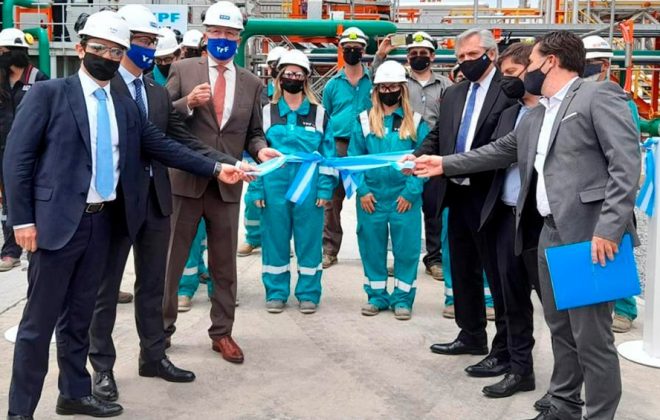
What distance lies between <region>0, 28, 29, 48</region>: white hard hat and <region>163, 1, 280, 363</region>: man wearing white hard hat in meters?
2.91

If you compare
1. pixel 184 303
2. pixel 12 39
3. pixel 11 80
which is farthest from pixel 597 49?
pixel 11 80

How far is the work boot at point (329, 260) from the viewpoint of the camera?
819 centimetres

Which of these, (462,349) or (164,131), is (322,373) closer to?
(462,349)

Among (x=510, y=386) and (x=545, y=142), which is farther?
(x=510, y=386)

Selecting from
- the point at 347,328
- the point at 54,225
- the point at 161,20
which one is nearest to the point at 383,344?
the point at 347,328

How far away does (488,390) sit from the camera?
4699 millimetres

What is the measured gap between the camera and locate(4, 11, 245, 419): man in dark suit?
3865 millimetres

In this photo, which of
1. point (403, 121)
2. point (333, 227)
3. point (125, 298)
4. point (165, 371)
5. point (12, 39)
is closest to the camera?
point (165, 371)

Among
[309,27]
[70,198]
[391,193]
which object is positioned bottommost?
[391,193]

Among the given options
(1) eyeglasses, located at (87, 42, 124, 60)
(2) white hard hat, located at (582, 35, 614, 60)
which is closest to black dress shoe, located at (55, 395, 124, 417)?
(1) eyeglasses, located at (87, 42, 124, 60)

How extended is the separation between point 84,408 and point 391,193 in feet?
10.1

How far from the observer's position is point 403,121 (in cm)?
638

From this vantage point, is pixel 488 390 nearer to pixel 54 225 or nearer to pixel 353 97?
pixel 54 225

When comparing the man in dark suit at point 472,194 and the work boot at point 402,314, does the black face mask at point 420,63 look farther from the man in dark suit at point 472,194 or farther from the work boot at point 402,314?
the work boot at point 402,314
